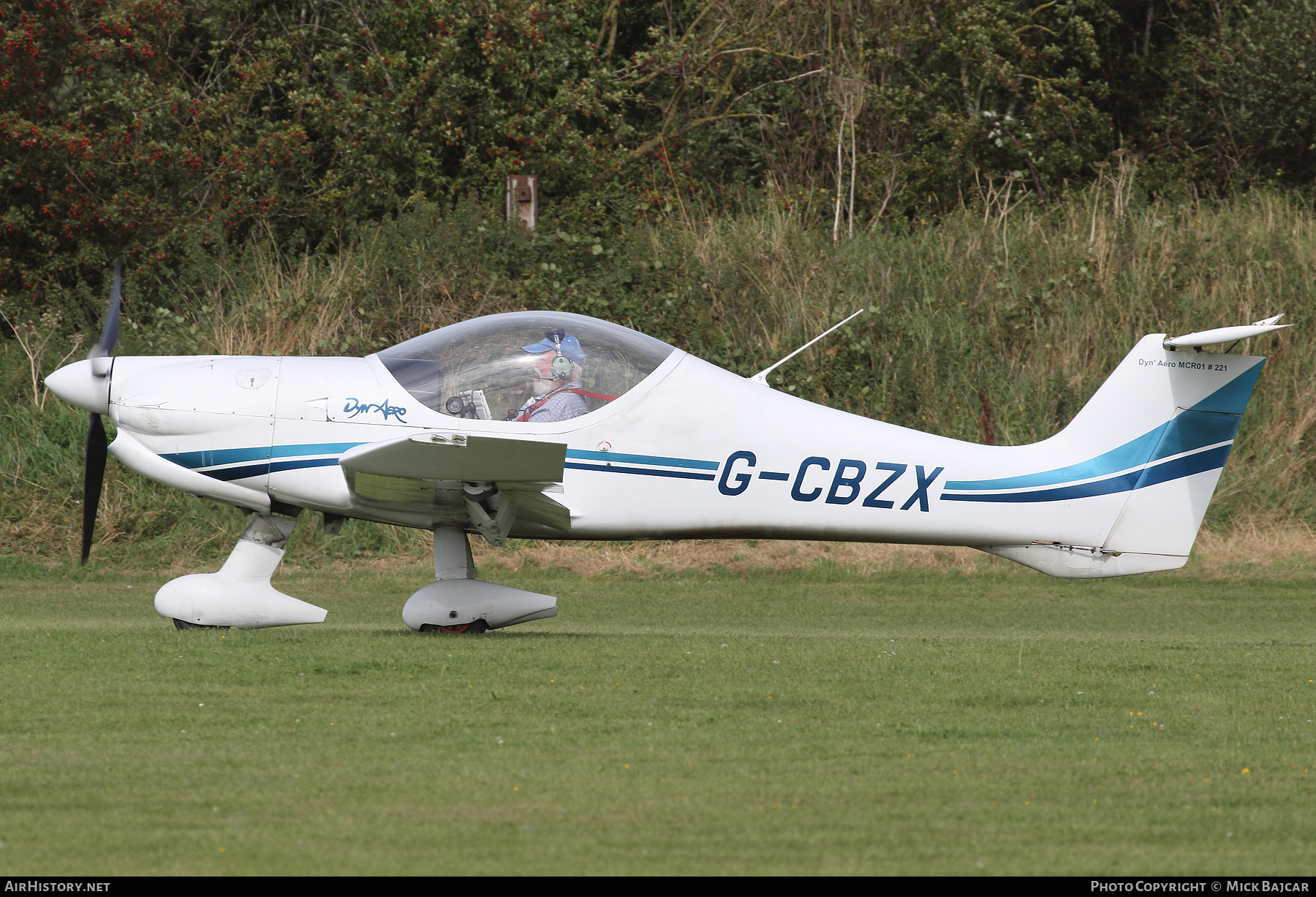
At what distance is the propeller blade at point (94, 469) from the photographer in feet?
30.1

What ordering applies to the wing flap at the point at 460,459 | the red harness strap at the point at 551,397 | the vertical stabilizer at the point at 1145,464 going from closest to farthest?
the wing flap at the point at 460,459, the red harness strap at the point at 551,397, the vertical stabilizer at the point at 1145,464

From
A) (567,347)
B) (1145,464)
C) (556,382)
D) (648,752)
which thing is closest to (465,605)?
(556,382)

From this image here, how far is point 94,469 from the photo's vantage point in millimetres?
9297

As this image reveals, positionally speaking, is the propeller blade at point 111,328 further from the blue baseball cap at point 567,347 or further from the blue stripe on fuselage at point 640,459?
the blue stripe on fuselage at point 640,459

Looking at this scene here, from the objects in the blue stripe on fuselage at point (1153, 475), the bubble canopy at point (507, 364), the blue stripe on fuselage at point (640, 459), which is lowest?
the blue stripe on fuselage at point (1153, 475)

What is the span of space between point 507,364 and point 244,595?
7.52ft

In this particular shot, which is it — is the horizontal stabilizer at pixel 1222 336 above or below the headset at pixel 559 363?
above

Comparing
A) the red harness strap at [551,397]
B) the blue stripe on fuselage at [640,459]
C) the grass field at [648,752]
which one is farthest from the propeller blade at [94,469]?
the blue stripe on fuselage at [640,459]

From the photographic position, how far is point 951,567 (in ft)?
45.0

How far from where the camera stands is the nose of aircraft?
344 inches

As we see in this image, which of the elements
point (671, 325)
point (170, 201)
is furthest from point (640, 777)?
point (170, 201)

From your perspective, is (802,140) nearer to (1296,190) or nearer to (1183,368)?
(1296,190)

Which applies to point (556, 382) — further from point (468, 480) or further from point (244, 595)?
point (244, 595)

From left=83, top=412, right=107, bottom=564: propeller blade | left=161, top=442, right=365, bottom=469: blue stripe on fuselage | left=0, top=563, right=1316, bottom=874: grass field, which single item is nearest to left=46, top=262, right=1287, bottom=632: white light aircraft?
left=161, top=442, right=365, bottom=469: blue stripe on fuselage
